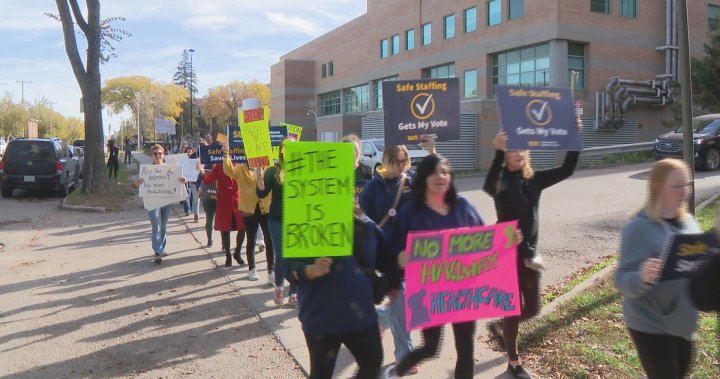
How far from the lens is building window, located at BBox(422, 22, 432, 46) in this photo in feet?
136

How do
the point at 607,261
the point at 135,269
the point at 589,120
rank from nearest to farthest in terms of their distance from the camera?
the point at 607,261, the point at 135,269, the point at 589,120

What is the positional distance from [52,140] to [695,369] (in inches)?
811

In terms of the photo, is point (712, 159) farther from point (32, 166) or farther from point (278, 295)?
point (32, 166)

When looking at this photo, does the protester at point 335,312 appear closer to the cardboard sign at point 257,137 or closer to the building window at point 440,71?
the cardboard sign at point 257,137

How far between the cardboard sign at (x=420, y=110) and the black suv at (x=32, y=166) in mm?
17182

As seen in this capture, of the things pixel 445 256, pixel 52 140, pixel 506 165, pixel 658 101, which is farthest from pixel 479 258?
pixel 658 101

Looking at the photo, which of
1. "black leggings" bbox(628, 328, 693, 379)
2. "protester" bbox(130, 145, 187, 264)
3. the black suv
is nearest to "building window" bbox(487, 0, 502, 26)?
the black suv

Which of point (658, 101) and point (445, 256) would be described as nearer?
point (445, 256)

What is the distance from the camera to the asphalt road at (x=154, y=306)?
5.20 meters

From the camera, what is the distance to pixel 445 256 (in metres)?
3.89

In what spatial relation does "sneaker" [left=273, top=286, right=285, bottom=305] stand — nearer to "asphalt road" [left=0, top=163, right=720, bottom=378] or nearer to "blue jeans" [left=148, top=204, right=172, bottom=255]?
"asphalt road" [left=0, top=163, right=720, bottom=378]

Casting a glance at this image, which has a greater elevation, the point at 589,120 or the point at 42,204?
the point at 589,120

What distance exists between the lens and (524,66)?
33625 millimetres

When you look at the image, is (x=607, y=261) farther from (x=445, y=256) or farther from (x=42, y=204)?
(x=42, y=204)
